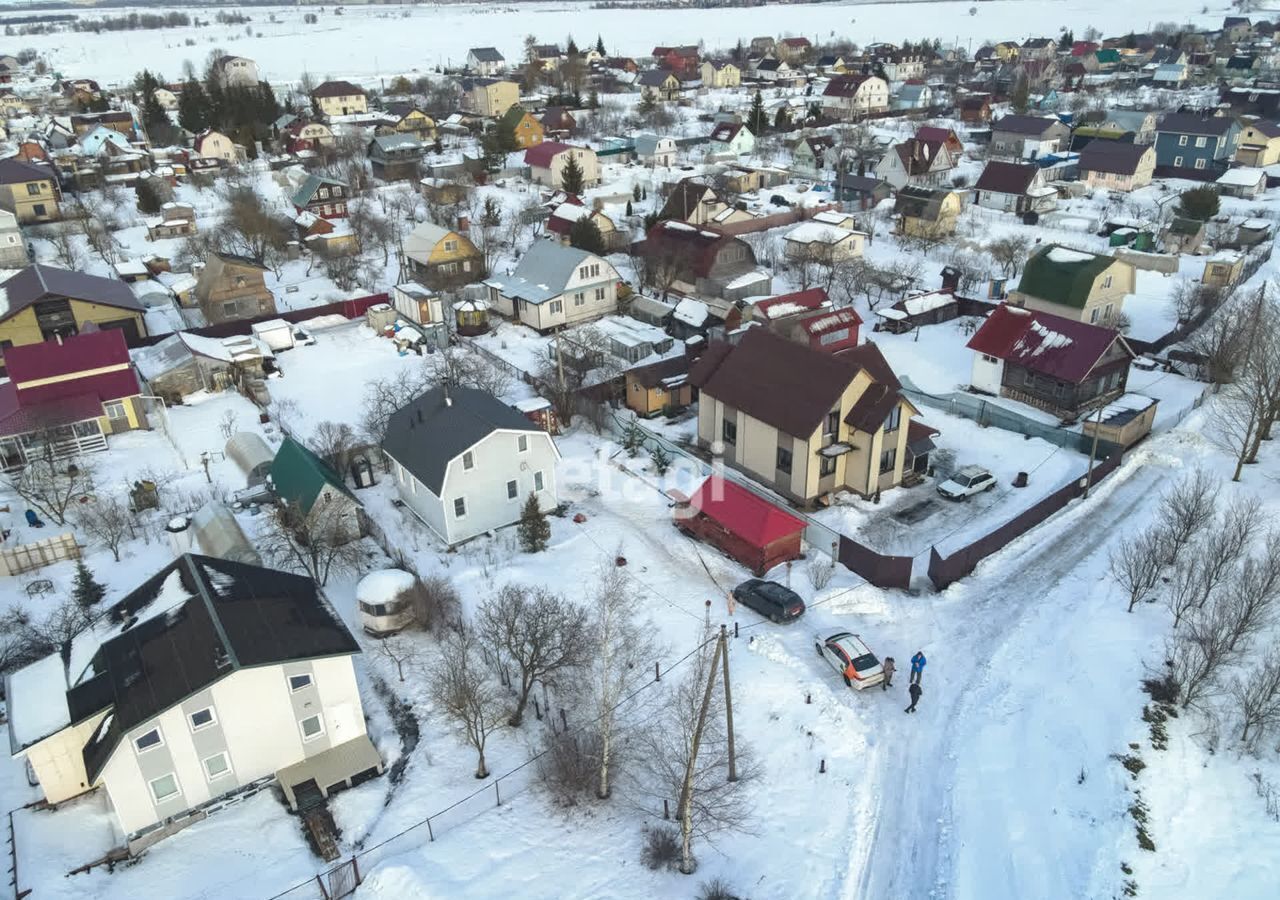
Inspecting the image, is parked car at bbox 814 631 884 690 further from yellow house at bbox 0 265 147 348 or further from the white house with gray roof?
yellow house at bbox 0 265 147 348

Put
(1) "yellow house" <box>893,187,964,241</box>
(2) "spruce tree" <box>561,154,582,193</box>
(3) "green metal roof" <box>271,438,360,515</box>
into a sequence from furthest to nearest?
(2) "spruce tree" <box>561,154,582,193</box> < (1) "yellow house" <box>893,187,964,241</box> < (3) "green metal roof" <box>271,438,360,515</box>

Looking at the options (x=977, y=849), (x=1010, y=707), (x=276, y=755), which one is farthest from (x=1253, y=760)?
(x=276, y=755)

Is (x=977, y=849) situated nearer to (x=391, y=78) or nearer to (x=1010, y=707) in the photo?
(x=1010, y=707)

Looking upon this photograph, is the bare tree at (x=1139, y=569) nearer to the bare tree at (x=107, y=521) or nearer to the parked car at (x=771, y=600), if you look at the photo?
the parked car at (x=771, y=600)

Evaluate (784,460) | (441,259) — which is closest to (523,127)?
(441,259)

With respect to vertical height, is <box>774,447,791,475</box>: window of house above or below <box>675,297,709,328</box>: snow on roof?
below

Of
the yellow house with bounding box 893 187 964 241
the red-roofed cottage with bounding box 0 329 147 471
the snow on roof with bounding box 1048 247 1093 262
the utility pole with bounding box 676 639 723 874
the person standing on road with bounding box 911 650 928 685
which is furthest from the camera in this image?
the yellow house with bounding box 893 187 964 241

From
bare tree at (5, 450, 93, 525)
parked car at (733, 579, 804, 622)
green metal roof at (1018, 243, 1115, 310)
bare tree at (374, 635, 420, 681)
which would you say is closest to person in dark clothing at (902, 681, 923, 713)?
parked car at (733, 579, 804, 622)
